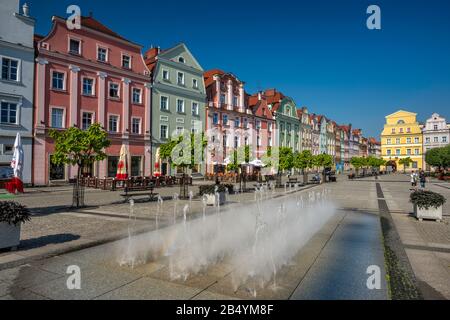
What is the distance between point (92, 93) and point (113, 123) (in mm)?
3480

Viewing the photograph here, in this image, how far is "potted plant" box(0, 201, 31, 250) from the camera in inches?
247

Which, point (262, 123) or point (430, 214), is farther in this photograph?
point (262, 123)

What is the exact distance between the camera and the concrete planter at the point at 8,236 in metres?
6.30

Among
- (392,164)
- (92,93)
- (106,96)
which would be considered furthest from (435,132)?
(92,93)

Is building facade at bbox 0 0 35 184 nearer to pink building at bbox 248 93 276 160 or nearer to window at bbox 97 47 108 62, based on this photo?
window at bbox 97 47 108 62

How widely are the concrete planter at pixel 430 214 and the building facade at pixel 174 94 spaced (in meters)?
26.4

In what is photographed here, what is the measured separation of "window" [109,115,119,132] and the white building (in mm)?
84981

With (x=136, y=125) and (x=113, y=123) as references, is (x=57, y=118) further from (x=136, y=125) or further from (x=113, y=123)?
(x=136, y=125)

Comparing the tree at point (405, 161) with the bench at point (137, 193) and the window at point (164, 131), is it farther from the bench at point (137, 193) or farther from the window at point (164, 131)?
the bench at point (137, 193)

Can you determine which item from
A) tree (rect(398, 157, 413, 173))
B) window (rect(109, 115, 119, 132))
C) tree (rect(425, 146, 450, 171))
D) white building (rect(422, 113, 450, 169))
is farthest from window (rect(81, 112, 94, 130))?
white building (rect(422, 113, 450, 169))

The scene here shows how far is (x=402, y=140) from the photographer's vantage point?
295 feet

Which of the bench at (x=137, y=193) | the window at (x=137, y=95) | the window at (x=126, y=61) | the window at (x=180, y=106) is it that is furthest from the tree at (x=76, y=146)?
the window at (x=180, y=106)

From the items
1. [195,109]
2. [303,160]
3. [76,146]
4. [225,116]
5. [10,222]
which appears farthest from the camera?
[225,116]
